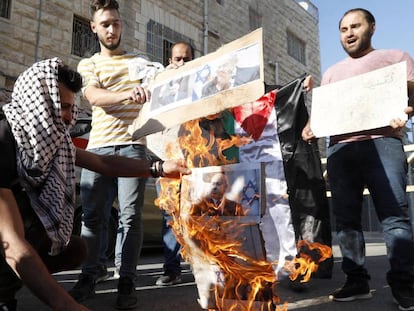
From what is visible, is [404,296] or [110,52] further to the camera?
[110,52]

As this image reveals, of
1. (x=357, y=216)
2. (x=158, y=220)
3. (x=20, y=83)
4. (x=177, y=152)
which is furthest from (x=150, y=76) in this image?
(x=158, y=220)

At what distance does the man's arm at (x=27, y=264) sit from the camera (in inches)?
54.0

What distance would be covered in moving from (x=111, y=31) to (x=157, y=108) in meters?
0.85

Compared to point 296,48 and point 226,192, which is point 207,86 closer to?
point 226,192

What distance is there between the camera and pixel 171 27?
472 inches

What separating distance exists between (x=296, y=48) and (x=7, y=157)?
18.6 metres

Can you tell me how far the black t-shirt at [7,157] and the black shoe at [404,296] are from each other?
2431 millimetres

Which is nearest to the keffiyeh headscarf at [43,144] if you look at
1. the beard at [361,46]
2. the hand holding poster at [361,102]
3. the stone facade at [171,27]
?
the hand holding poster at [361,102]

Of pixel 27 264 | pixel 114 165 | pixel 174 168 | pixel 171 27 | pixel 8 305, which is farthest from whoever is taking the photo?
pixel 171 27

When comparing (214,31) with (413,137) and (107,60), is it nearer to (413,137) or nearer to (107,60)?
(413,137)

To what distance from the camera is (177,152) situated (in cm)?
266

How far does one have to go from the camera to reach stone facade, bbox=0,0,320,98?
8.30m

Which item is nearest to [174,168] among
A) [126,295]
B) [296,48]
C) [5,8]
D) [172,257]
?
[126,295]

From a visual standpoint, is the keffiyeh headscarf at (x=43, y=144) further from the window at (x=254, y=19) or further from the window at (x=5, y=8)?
the window at (x=254, y=19)
